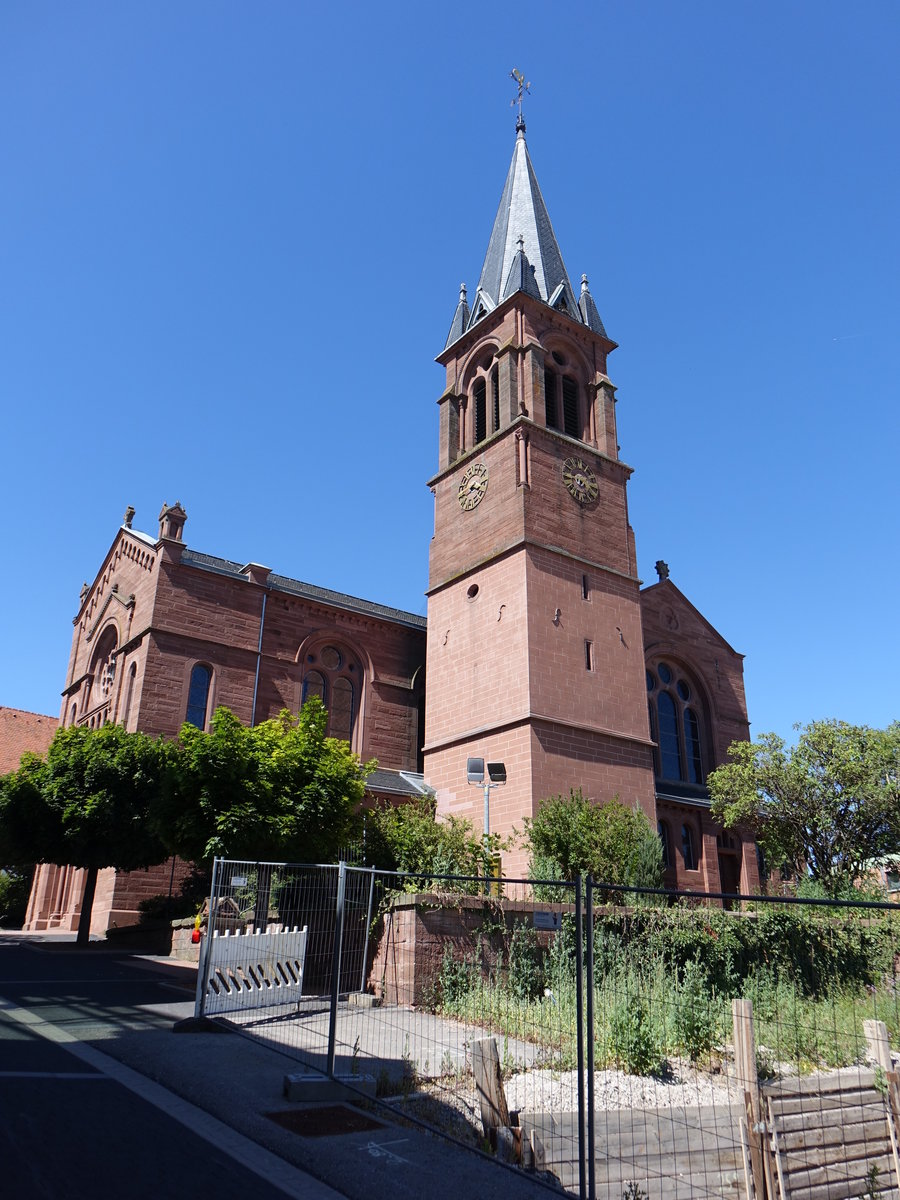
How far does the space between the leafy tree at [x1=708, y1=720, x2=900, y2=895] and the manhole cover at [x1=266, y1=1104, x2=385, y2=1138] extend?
20.3 metres

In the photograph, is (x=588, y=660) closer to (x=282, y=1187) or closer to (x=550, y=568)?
(x=550, y=568)

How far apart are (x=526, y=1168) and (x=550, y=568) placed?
21104mm

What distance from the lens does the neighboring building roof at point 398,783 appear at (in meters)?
28.7

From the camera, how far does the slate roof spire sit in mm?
32750

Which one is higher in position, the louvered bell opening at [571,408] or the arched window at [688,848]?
the louvered bell opening at [571,408]

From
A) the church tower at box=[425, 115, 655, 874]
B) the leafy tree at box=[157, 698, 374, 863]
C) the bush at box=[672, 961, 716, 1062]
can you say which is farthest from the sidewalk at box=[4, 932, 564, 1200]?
the church tower at box=[425, 115, 655, 874]

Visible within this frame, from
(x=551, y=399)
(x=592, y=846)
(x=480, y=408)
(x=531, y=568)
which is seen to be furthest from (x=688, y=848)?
(x=480, y=408)

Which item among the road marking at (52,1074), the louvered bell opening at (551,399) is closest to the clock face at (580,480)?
the louvered bell opening at (551,399)

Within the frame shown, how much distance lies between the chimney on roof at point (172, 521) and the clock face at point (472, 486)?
941cm

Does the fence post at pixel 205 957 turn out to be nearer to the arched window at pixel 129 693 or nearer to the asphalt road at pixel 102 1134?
the asphalt road at pixel 102 1134

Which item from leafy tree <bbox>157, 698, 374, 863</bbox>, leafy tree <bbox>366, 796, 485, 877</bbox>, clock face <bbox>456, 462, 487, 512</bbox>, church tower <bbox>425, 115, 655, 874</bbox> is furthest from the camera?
clock face <bbox>456, 462, 487, 512</bbox>

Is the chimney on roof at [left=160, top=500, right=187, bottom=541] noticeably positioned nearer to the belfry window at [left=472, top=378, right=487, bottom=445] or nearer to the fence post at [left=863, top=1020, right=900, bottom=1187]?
the belfry window at [left=472, top=378, right=487, bottom=445]

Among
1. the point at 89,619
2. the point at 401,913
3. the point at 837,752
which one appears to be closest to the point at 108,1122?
the point at 401,913

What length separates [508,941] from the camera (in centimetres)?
1383
